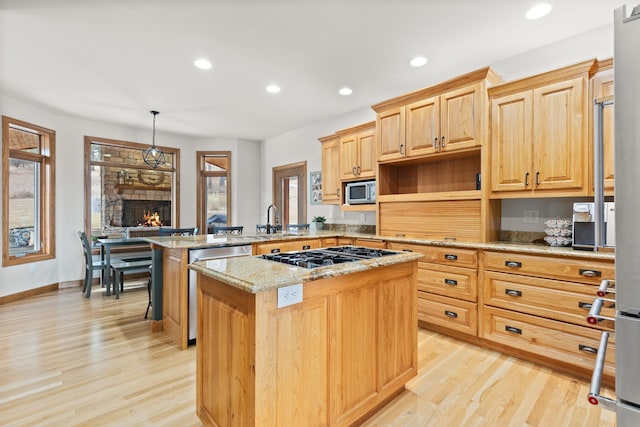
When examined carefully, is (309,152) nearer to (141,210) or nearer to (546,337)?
(141,210)

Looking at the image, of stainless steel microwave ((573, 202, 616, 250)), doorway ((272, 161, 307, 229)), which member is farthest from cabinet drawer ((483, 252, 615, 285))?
doorway ((272, 161, 307, 229))

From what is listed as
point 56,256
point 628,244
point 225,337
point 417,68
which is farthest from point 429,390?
point 56,256

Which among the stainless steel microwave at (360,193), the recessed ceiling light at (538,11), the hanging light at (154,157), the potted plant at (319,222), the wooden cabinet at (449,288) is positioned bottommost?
the wooden cabinet at (449,288)

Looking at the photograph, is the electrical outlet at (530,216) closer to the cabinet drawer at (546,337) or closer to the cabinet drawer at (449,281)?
the cabinet drawer at (449,281)

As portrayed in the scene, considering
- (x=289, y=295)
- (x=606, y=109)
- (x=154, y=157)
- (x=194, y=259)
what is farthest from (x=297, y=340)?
(x=154, y=157)

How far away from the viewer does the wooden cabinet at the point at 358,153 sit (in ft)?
13.7

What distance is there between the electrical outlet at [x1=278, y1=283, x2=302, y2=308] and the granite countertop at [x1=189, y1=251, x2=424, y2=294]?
2.0 inches

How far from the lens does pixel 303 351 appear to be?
1491 millimetres

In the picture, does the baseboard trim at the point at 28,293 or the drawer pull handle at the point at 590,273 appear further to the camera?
the baseboard trim at the point at 28,293

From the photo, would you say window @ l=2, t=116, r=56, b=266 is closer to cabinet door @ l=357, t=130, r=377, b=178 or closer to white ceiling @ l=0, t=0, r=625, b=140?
white ceiling @ l=0, t=0, r=625, b=140

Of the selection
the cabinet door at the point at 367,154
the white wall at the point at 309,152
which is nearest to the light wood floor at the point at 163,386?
the cabinet door at the point at 367,154

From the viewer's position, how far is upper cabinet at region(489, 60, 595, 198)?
250cm

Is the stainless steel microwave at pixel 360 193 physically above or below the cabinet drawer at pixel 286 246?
above

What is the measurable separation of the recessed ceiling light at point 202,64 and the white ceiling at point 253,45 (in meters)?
0.07
